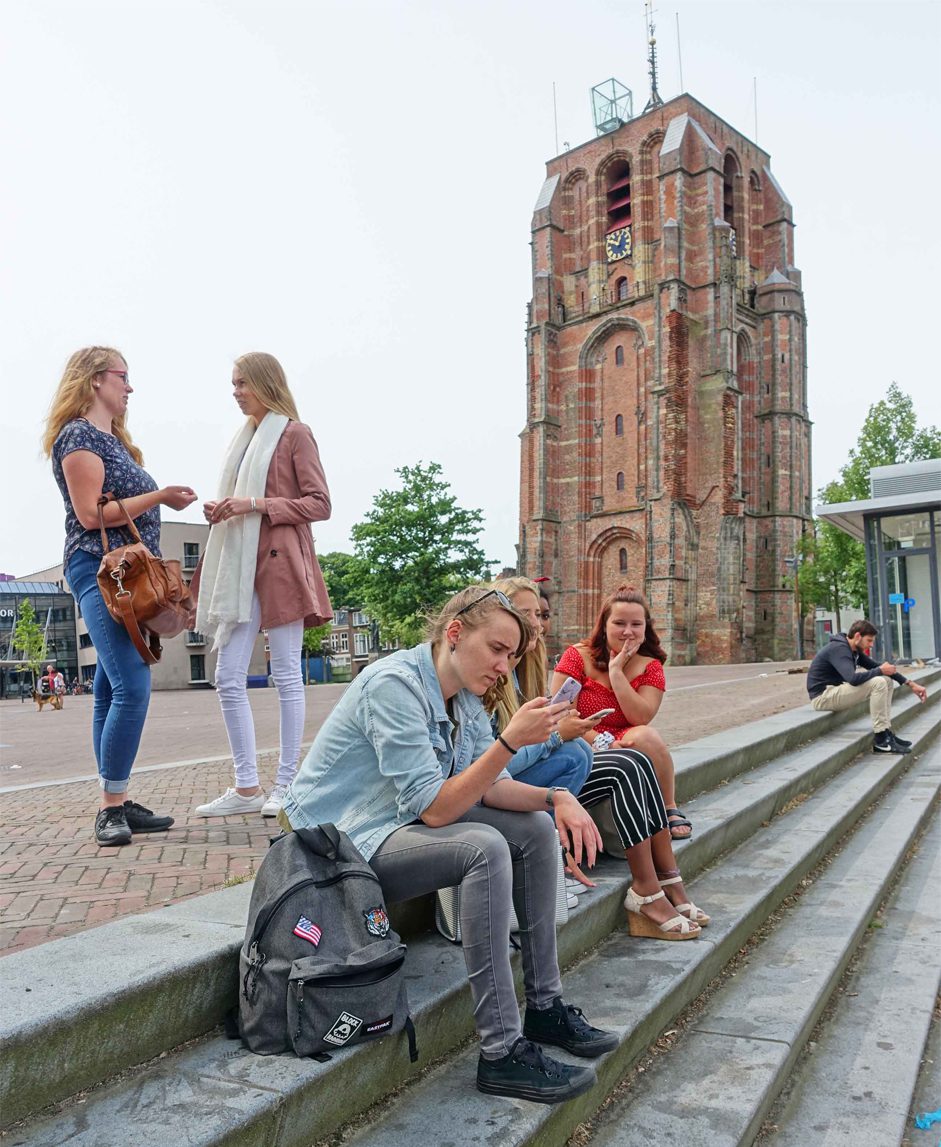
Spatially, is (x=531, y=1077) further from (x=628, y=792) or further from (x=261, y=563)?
(x=261, y=563)

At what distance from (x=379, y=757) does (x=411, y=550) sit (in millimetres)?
37825

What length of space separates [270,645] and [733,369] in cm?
3928

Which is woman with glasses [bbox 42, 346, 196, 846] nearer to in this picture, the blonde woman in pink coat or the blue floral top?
the blue floral top

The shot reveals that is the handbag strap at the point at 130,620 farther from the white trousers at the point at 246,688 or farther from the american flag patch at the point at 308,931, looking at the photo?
the american flag patch at the point at 308,931

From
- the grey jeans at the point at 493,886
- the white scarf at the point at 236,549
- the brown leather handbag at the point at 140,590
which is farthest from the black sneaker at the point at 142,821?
the grey jeans at the point at 493,886

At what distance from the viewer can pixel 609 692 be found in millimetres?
4070

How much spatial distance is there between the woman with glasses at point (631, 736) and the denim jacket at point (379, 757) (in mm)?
1061

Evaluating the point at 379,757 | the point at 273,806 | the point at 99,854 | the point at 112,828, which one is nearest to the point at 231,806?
the point at 273,806

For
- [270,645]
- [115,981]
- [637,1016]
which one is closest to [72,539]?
[270,645]

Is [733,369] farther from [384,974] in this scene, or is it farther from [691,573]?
[384,974]

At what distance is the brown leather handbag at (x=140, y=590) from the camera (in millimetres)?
3338

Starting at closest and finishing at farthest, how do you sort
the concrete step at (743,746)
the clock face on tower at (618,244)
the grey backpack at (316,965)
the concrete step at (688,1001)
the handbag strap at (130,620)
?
1. the grey backpack at (316,965)
2. the concrete step at (688,1001)
3. the handbag strap at (130,620)
4. the concrete step at (743,746)
5. the clock face on tower at (618,244)

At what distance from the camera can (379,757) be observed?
2.35m

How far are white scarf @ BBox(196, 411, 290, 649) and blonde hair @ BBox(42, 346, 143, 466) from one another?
26.9 inches
